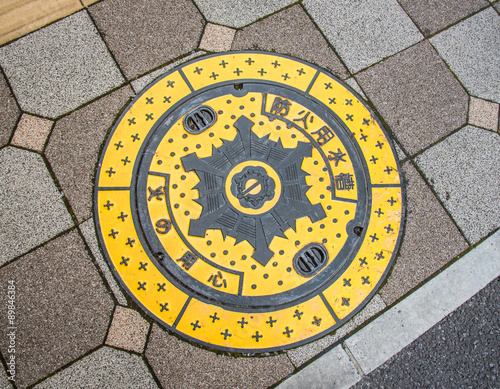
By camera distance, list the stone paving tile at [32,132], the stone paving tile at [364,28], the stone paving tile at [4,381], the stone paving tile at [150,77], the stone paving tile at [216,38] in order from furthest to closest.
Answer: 1. the stone paving tile at [364,28]
2. the stone paving tile at [216,38]
3. the stone paving tile at [150,77]
4. the stone paving tile at [32,132]
5. the stone paving tile at [4,381]

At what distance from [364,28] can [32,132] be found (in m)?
2.94

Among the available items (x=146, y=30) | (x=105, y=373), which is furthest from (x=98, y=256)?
(x=146, y=30)

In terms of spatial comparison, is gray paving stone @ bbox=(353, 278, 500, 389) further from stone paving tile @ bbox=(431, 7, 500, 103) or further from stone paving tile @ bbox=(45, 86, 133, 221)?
stone paving tile @ bbox=(45, 86, 133, 221)

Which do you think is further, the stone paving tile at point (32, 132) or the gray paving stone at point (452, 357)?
the stone paving tile at point (32, 132)

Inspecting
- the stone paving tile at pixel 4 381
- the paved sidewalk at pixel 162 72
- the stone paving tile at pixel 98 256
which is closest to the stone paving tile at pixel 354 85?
the paved sidewalk at pixel 162 72

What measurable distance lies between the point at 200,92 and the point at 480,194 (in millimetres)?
2405

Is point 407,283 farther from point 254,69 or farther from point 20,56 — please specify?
point 20,56

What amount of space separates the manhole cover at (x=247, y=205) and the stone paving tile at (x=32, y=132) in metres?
0.53

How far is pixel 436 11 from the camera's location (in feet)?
10.6

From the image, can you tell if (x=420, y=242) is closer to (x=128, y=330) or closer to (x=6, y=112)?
(x=128, y=330)

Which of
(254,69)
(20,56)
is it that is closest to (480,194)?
(254,69)

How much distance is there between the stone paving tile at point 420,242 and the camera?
2590mm

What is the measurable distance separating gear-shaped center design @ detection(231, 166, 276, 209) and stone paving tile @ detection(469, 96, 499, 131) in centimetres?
188

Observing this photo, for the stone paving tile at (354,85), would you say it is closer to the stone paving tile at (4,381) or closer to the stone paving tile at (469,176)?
the stone paving tile at (469,176)
